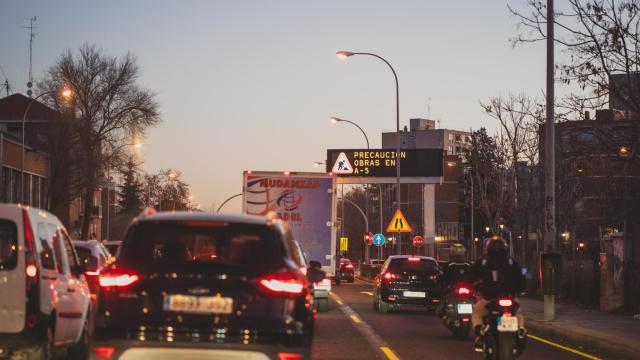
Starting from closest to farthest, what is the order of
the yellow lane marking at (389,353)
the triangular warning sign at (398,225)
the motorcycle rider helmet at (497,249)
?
1. the motorcycle rider helmet at (497,249)
2. the yellow lane marking at (389,353)
3. the triangular warning sign at (398,225)

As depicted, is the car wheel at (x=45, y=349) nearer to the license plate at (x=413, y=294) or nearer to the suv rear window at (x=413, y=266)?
the license plate at (x=413, y=294)

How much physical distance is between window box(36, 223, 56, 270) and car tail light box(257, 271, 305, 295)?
3657mm

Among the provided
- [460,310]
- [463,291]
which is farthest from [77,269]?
[460,310]

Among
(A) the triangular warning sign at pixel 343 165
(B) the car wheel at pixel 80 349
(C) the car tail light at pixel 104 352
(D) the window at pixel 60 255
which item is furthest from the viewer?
(A) the triangular warning sign at pixel 343 165

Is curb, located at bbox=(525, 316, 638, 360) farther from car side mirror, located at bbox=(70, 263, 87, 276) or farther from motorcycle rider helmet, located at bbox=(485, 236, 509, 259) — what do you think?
car side mirror, located at bbox=(70, 263, 87, 276)

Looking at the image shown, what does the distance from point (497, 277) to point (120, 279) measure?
540 cm

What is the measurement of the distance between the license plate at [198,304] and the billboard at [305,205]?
2031cm

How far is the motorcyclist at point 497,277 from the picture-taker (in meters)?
12.9

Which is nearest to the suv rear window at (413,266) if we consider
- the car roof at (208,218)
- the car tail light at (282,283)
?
the car roof at (208,218)

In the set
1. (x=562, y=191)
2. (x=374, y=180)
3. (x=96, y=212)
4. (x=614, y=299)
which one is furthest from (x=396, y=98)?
(x=96, y=212)

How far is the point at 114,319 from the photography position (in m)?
8.81

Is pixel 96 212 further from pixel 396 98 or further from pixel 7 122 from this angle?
pixel 396 98

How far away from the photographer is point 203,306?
879 cm

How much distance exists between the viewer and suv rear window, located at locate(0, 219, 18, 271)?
1123 cm
